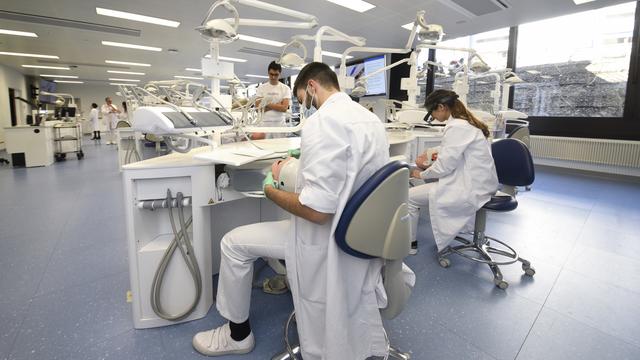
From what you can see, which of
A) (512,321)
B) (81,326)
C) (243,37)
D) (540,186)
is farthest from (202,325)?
(243,37)

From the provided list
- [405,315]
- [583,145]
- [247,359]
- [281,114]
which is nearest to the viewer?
[247,359]

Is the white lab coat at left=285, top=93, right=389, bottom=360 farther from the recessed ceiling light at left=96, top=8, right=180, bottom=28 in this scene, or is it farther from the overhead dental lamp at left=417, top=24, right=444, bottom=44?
the recessed ceiling light at left=96, top=8, right=180, bottom=28

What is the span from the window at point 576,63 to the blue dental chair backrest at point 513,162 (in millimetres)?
4454

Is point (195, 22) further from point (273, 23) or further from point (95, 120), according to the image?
point (95, 120)

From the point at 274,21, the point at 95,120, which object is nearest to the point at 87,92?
the point at 95,120

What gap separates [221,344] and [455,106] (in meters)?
1.80

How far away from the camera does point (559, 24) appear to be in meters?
5.50

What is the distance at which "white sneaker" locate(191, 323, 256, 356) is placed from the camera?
51.4 inches

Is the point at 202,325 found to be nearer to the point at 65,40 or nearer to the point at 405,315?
the point at 405,315

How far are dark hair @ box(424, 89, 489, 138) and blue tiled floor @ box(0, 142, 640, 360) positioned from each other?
92cm

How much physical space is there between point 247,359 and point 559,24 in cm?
688

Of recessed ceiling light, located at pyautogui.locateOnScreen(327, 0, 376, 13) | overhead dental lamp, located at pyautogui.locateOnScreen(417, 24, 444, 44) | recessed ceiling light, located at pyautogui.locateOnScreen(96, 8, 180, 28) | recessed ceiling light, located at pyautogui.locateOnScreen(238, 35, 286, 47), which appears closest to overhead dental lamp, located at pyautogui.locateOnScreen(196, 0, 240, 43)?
overhead dental lamp, located at pyautogui.locateOnScreen(417, 24, 444, 44)

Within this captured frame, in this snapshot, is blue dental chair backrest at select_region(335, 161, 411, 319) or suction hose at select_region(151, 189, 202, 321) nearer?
blue dental chair backrest at select_region(335, 161, 411, 319)

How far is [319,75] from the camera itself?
1.14 m
